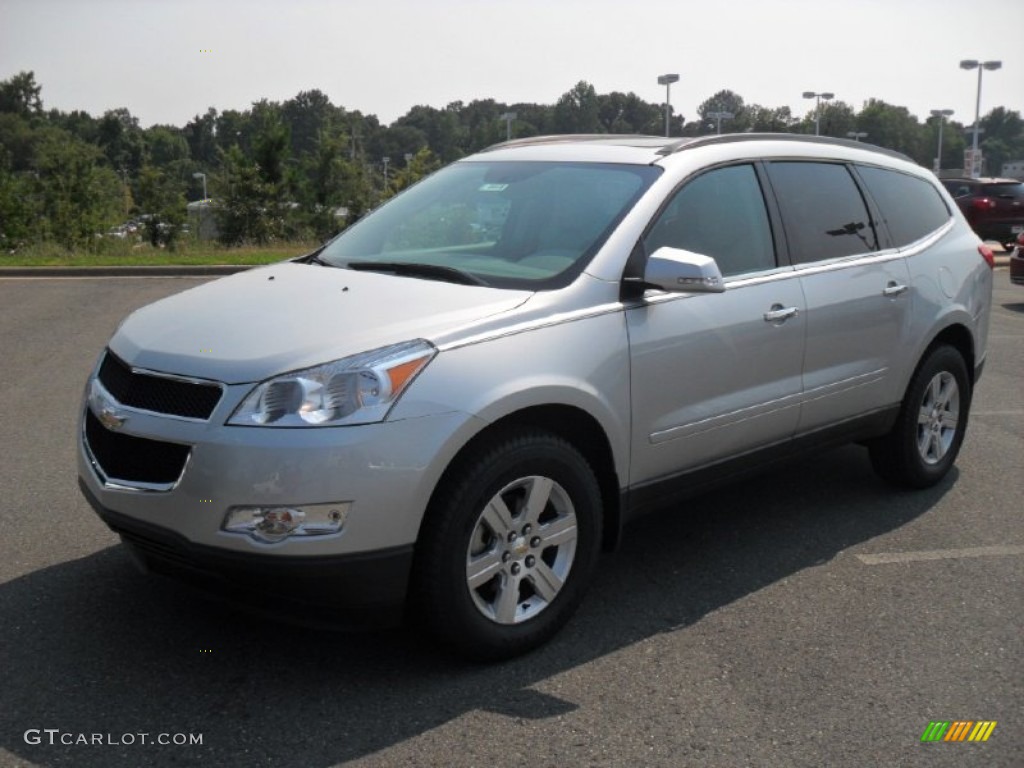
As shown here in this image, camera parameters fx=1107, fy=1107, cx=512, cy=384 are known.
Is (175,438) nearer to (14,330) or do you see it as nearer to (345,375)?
(345,375)

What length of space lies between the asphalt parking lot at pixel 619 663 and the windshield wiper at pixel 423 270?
4.43 feet

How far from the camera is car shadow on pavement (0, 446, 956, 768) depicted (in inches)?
131

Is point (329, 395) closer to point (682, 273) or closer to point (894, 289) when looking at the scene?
point (682, 273)

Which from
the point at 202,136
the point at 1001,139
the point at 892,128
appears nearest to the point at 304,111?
the point at 202,136

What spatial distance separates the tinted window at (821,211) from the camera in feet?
16.6

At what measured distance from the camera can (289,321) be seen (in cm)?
381

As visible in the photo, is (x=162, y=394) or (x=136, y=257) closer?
(x=162, y=394)

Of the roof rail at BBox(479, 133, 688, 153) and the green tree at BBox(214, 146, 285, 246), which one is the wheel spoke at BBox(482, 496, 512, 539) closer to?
the roof rail at BBox(479, 133, 688, 153)

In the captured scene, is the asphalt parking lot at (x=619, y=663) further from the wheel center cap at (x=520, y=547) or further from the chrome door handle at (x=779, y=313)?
the chrome door handle at (x=779, y=313)

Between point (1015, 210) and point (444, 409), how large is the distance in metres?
23.0

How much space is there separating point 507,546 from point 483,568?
0.40ft

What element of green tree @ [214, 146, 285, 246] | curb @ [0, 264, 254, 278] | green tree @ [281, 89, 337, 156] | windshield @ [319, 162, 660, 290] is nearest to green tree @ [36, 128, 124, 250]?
green tree @ [214, 146, 285, 246]

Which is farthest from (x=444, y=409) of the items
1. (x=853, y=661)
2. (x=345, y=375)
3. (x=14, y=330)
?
(x=14, y=330)

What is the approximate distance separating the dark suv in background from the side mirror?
2125 centimetres
